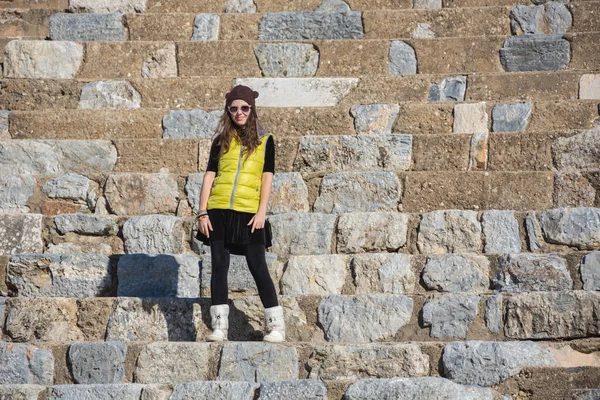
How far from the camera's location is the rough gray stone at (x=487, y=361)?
16.5 feet

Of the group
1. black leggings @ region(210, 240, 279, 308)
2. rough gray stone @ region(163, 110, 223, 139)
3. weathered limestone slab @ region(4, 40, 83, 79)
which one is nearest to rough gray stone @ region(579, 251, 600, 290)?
black leggings @ region(210, 240, 279, 308)

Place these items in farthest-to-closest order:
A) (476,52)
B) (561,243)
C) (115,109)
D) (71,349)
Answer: (476,52)
(115,109)
(561,243)
(71,349)

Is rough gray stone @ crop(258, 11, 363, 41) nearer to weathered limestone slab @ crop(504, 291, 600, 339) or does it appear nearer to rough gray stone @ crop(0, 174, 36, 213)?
rough gray stone @ crop(0, 174, 36, 213)

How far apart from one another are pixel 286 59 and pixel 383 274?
296cm

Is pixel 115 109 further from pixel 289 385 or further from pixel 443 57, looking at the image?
pixel 289 385

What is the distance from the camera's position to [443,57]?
838cm

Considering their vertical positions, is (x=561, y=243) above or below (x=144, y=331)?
above

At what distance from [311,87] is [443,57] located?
1051 millimetres

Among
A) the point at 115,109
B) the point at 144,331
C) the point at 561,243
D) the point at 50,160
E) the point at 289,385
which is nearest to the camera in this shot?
the point at 289,385

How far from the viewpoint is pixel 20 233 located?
6.49m

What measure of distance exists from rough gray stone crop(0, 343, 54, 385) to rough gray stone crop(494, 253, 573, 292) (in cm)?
235

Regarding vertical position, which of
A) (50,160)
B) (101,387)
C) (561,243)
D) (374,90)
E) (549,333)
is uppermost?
(374,90)

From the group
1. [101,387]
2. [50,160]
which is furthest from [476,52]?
[101,387]

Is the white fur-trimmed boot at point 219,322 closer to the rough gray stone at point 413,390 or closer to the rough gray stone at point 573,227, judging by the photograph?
the rough gray stone at point 413,390
